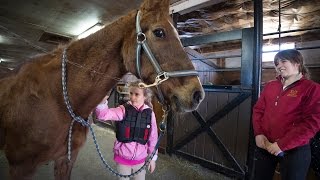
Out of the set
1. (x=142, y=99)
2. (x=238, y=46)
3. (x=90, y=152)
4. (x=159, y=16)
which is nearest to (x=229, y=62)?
(x=238, y=46)

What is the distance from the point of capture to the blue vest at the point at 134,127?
2.13 m

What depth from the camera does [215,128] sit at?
400 centimetres

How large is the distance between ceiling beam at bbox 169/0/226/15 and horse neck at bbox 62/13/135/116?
2788 millimetres

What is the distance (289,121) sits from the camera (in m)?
1.93

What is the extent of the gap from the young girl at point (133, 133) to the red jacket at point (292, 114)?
3.57 ft

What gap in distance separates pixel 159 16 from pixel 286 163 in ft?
5.28

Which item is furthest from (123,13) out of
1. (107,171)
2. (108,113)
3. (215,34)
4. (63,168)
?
(63,168)

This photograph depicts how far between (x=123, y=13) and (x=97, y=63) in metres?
3.48

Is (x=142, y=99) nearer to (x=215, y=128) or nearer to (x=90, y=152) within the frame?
(x=215, y=128)

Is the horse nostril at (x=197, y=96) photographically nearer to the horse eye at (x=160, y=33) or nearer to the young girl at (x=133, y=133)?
the horse eye at (x=160, y=33)

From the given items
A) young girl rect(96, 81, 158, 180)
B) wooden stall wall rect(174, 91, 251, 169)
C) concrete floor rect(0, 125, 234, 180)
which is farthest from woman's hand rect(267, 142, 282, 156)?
concrete floor rect(0, 125, 234, 180)

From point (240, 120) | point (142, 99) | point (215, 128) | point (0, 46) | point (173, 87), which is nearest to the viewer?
point (173, 87)

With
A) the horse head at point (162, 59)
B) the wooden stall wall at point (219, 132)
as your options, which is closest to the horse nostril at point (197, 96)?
the horse head at point (162, 59)

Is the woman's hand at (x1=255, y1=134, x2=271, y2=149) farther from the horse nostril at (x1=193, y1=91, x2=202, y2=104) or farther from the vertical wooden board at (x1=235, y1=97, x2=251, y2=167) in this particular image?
the vertical wooden board at (x1=235, y1=97, x2=251, y2=167)
